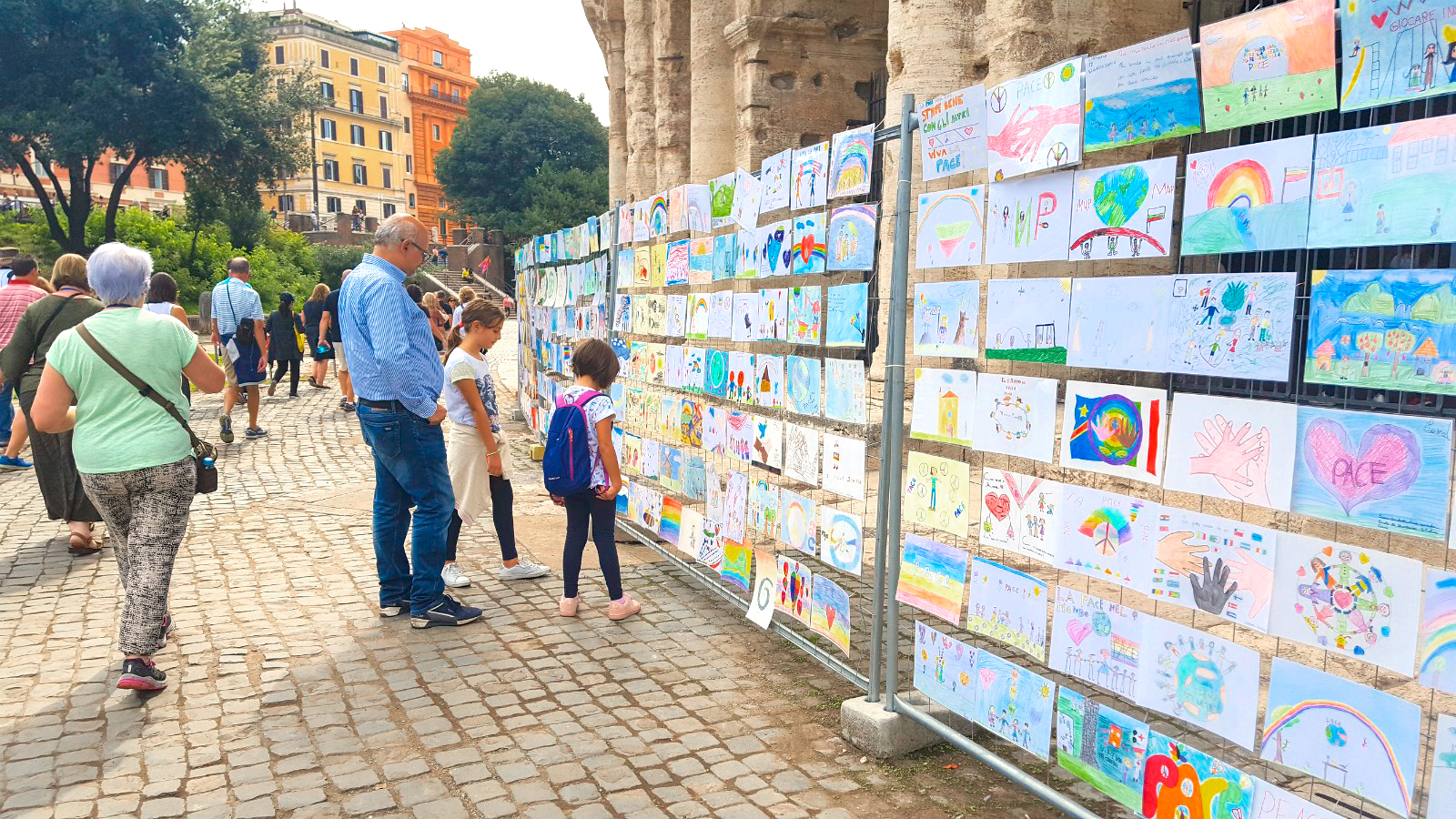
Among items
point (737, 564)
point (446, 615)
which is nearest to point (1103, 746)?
point (737, 564)

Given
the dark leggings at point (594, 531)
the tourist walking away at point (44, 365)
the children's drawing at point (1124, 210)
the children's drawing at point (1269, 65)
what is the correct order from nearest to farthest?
1. the children's drawing at point (1269, 65)
2. the children's drawing at point (1124, 210)
3. the dark leggings at point (594, 531)
4. the tourist walking away at point (44, 365)

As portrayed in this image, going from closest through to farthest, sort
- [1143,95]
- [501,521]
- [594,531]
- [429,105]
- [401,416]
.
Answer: [1143,95]
[401,416]
[594,531]
[501,521]
[429,105]

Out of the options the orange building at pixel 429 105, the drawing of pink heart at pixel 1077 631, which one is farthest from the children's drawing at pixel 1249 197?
the orange building at pixel 429 105

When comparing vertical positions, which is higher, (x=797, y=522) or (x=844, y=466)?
(x=844, y=466)

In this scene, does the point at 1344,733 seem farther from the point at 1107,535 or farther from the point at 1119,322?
the point at 1119,322

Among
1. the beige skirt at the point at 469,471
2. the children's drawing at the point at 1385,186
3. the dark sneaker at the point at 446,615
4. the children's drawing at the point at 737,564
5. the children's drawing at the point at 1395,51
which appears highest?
the children's drawing at the point at 1395,51

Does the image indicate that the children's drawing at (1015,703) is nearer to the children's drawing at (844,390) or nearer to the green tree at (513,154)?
the children's drawing at (844,390)

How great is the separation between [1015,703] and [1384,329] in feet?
5.40

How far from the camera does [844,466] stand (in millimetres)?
4180

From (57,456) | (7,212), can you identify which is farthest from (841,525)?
(7,212)

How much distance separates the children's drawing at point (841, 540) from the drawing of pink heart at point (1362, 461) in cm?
197

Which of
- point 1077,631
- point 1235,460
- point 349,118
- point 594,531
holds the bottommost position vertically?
point 594,531

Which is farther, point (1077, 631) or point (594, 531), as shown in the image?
point (594, 531)

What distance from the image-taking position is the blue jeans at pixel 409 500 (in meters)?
5.13
